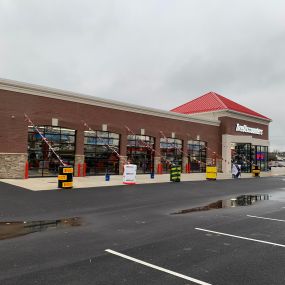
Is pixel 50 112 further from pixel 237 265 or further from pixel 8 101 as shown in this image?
pixel 237 265

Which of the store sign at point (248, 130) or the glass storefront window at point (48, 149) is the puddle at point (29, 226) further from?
the store sign at point (248, 130)

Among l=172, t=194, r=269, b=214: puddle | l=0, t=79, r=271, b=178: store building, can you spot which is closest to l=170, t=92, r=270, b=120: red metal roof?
l=0, t=79, r=271, b=178: store building

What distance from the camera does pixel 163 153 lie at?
33500 mm

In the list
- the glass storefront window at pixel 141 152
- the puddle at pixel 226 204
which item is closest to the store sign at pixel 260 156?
the glass storefront window at pixel 141 152

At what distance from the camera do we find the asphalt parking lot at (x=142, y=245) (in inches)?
210

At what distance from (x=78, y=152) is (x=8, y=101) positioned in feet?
22.3

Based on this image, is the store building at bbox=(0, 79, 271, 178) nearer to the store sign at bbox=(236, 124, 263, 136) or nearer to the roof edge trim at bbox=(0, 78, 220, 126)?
the roof edge trim at bbox=(0, 78, 220, 126)

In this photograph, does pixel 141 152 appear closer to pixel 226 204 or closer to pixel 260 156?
pixel 226 204

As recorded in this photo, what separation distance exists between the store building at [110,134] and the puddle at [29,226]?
546 inches

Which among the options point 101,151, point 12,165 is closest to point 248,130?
point 101,151

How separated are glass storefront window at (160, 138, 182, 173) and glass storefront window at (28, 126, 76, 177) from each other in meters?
10.8

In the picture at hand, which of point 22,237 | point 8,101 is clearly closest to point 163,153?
point 8,101

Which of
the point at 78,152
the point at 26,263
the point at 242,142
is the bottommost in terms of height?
the point at 26,263

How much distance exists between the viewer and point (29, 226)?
28.8 feet
